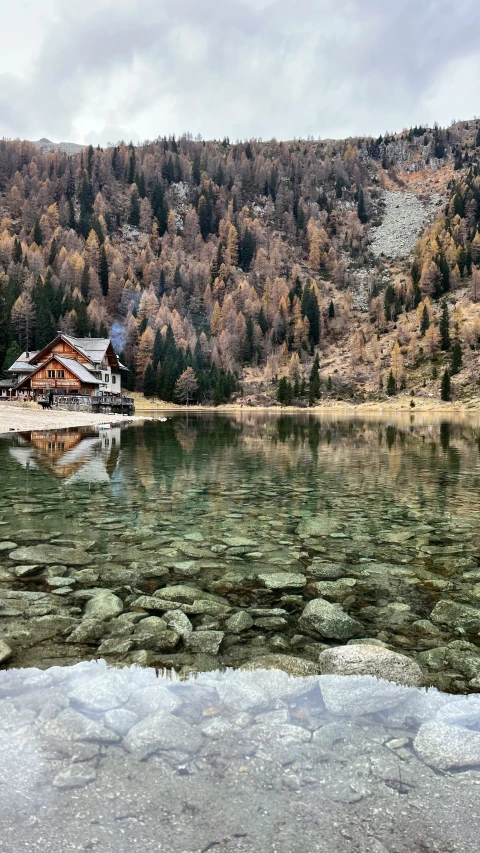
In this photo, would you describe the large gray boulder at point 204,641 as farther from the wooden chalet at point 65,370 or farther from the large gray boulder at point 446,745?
the wooden chalet at point 65,370

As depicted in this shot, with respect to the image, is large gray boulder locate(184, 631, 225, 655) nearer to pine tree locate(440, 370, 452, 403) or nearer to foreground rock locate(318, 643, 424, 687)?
foreground rock locate(318, 643, 424, 687)

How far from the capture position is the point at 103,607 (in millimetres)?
6438

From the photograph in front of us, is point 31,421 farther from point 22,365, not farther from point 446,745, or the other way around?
point 446,745

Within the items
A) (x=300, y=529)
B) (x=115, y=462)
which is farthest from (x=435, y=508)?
(x=115, y=462)

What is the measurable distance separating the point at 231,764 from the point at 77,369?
7688cm

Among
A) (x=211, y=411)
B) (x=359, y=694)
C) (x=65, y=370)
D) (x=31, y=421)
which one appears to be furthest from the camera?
(x=211, y=411)

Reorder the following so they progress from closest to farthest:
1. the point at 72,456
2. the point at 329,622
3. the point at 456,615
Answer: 1. the point at 329,622
2. the point at 456,615
3. the point at 72,456

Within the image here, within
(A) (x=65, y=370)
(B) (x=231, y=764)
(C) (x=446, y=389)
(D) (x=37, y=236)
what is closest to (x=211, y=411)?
(A) (x=65, y=370)

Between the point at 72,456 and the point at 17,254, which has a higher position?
the point at 17,254

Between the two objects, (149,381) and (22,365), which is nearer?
(22,365)

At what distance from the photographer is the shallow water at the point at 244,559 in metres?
5.61

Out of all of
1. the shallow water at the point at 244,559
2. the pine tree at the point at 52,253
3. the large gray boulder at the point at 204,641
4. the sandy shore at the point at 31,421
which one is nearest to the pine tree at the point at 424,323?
the sandy shore at the point at 31,421

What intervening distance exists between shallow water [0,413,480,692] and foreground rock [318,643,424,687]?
0.20 meters

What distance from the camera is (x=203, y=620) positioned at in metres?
6.17
